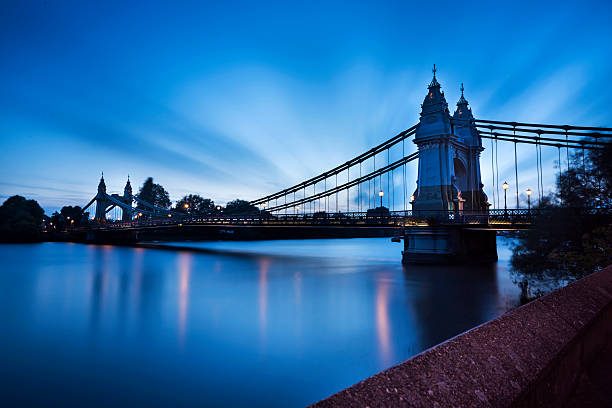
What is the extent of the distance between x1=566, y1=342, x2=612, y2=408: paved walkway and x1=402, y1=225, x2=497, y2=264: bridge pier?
24.0 metres

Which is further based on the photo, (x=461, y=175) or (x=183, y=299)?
(x=461, y=175)

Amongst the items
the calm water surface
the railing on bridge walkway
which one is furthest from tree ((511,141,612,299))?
the calm water surface

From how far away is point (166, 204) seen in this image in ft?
397

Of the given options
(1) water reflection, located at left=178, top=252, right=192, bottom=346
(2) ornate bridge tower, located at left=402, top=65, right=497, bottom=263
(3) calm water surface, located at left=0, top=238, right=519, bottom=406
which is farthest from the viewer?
(2) ornate bridge tower, located at left=402, top=65, right=497, bottom=263

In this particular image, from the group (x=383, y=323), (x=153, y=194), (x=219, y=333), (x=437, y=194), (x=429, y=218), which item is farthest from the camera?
(x=153, y=194)

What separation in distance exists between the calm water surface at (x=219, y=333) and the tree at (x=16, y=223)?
187ft

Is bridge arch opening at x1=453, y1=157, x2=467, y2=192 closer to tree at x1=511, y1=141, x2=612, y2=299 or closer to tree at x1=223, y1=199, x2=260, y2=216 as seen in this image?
tree at x1=511, y1=141, x2=612, y2=299

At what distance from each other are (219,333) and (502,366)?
35.6 feet

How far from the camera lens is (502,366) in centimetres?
195

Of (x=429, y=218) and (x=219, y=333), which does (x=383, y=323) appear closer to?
(x=219, y=333)

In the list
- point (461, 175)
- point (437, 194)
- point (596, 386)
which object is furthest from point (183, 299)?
point (461, 175)

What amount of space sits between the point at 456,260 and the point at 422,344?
19159 millimetres

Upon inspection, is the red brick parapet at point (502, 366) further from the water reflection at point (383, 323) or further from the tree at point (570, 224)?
the tree at point (570, 224)

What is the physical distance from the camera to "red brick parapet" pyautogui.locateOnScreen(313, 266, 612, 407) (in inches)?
60.7
